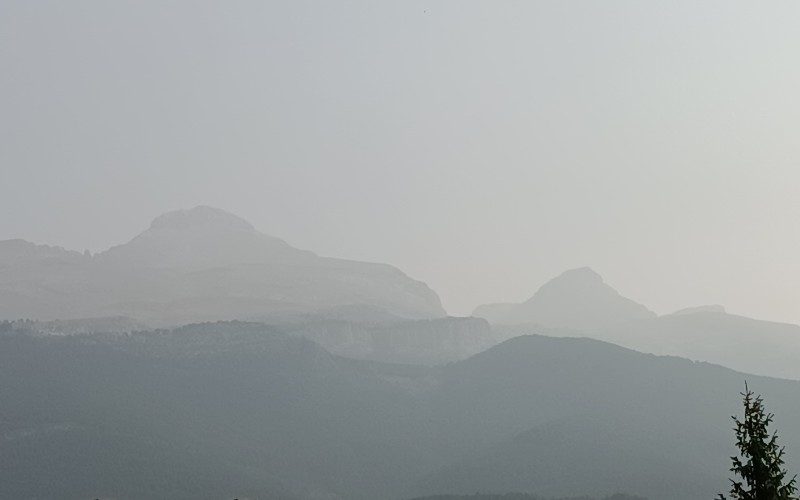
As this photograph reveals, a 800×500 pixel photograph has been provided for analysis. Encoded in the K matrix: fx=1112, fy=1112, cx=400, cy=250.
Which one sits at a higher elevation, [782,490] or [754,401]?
[754,401]

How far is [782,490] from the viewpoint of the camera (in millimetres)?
44969

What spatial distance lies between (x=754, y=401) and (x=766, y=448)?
2.48 metres

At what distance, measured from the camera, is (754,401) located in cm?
4681

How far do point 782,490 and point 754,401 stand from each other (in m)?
3.86

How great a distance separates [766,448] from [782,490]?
5.96ft

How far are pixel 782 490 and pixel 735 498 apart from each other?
2.53m

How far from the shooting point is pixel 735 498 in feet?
154

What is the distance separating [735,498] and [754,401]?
419cm

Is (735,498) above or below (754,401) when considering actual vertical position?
below

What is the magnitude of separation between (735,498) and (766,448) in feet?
10.7
